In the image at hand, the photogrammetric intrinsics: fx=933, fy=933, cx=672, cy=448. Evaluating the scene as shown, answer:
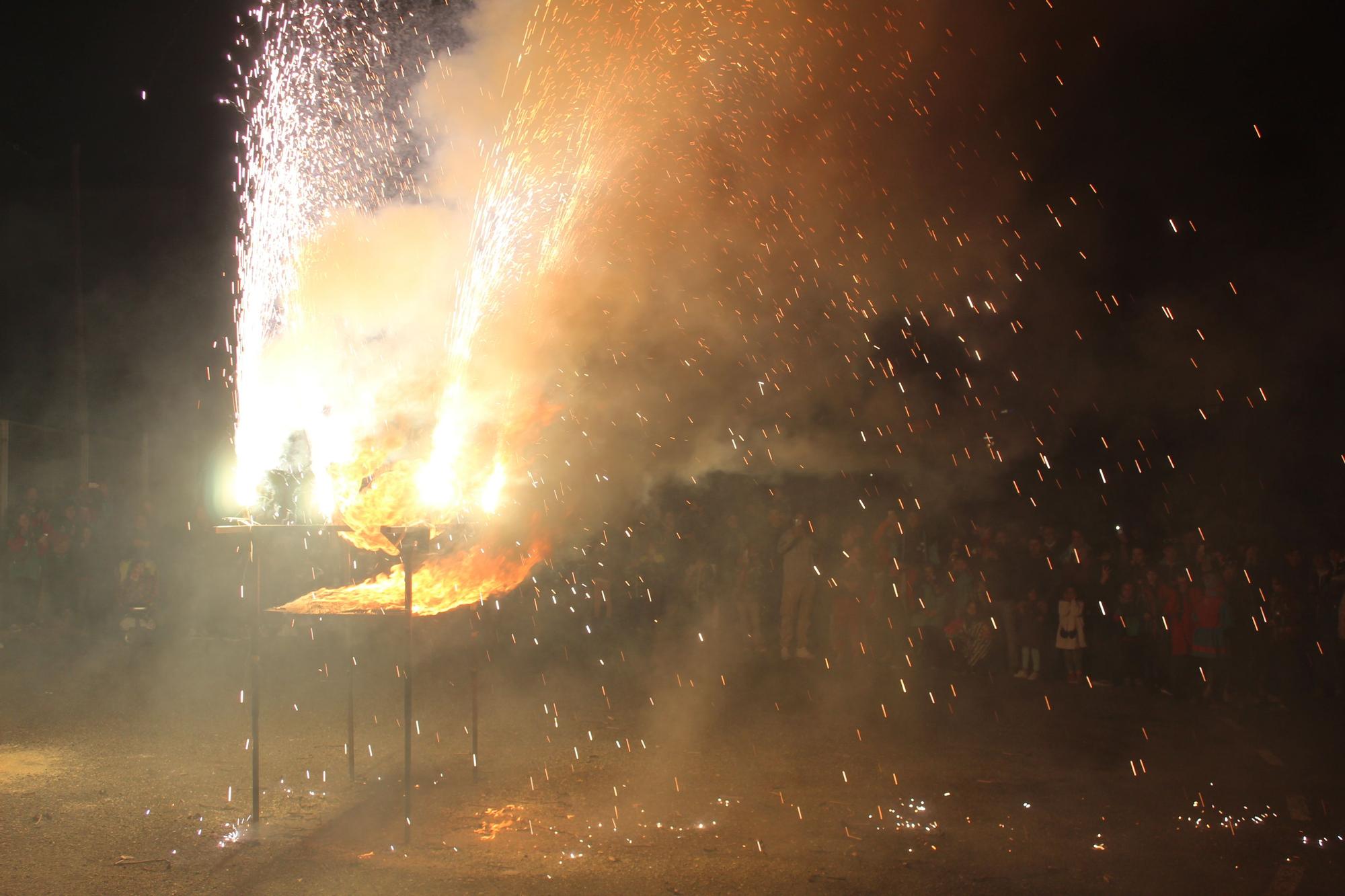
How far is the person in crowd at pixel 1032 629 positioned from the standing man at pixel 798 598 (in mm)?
2126

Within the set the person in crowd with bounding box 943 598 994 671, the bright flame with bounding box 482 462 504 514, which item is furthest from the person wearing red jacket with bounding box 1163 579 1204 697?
the bright flame with bounding box 482 462 504 514

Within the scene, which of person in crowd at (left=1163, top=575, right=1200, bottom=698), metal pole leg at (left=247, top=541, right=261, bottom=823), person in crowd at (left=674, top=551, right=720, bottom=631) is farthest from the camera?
person in crowd at (left=674, top=551, right=720, bottom=631)

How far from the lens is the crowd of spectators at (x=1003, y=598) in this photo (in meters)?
8.05

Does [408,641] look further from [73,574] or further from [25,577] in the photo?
[25,577]

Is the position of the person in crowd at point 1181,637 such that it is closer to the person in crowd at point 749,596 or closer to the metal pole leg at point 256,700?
the person in crowd at point 749,596

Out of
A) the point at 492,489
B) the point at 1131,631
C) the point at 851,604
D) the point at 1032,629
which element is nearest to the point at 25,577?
the point at 492,489

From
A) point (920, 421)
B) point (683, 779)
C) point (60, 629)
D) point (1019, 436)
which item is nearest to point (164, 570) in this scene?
point (60, 629)

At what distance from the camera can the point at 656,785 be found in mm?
5691

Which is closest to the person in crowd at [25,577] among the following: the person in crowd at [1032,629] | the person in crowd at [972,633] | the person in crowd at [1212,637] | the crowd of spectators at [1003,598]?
the crowd of spectators at [1003,598]

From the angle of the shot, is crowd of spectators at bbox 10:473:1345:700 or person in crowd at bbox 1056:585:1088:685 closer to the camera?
crowd of spectators at bbox 10:473:1345:700

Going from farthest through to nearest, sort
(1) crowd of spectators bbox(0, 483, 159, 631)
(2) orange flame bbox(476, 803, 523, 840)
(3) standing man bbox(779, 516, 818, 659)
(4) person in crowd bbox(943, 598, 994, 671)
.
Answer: (1) crowd of spectators bbox(0, 483, 159, 631)
(3) standing man bbox(779, 516, 818, 659)
(4) person in crowd bbox(943, 598, 994, 671)
(2) orange flame bbox(476, 803, 523, 840)

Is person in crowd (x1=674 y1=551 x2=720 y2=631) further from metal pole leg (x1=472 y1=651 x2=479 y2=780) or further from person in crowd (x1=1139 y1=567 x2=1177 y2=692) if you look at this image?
metal pole leg (x1=472 y1=651 x2=479 y2=780)

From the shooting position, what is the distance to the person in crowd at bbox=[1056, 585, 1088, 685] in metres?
8.73

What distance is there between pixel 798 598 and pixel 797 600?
2 cm
